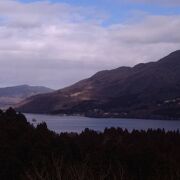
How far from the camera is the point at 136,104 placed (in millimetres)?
157375

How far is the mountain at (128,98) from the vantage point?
472ft

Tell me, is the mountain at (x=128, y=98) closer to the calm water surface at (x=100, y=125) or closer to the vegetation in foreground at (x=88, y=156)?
the calm water surface at (x=100, y=125)

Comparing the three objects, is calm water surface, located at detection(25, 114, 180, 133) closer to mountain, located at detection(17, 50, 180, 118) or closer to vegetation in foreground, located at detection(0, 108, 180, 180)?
mountain, located at detection(17, 50, 180, 118)

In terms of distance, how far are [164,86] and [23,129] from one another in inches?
5816

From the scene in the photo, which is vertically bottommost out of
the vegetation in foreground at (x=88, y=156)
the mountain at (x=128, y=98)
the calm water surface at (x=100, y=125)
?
the vegetation in foreground at (x=88, y=156)

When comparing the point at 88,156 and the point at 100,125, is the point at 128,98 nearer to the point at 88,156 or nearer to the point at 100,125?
the point at 100,125

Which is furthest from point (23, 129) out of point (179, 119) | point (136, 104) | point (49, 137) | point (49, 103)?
point (49, 103)

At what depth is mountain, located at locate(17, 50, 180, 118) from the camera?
144000mm

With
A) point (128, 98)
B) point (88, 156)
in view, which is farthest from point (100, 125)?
point (128, 98)

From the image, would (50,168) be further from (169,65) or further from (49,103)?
(169,65)

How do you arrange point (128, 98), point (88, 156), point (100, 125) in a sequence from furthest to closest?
point (128, 98), point (100, 125), point (88, 156)

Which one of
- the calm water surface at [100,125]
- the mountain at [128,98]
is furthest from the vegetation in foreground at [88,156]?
the mountain at [128,98]

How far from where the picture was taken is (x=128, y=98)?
168 meters

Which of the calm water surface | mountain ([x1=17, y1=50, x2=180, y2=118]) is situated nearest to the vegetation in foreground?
the calm water surface
